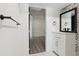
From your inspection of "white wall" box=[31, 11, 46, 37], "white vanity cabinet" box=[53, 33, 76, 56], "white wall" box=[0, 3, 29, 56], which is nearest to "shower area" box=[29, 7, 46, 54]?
"white wall" box=[31, 11, 46, 37]

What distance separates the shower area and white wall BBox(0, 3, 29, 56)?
460 millimetres

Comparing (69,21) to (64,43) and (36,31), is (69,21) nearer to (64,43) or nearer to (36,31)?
(64,43)

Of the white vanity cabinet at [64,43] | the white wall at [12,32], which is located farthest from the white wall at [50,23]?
the white wall at [12,32]

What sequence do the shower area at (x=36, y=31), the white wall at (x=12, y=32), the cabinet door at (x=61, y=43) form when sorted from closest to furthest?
the white wall at (x=12, y=32), the shower area at (x=36, y=31), the cabinet door at (x=61, y=43)

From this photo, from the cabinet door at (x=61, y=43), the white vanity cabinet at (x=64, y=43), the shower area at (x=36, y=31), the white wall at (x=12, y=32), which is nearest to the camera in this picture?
the white wall at (x=12, y=32)


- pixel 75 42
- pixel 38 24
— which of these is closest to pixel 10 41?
pixel 38 24

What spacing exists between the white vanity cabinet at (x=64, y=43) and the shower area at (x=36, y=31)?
23 cm

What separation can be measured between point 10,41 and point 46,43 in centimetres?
79

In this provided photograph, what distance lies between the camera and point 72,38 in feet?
4.36

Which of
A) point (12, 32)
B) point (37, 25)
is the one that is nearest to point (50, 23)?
point (37, 25)

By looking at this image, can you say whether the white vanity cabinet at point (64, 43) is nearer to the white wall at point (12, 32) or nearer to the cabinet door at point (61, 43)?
the cabinet door at point (61, 43)

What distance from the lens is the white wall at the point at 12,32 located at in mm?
580

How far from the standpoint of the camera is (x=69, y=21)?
1320 millimetres

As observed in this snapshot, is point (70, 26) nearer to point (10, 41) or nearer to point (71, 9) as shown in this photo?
point (71, 9)
